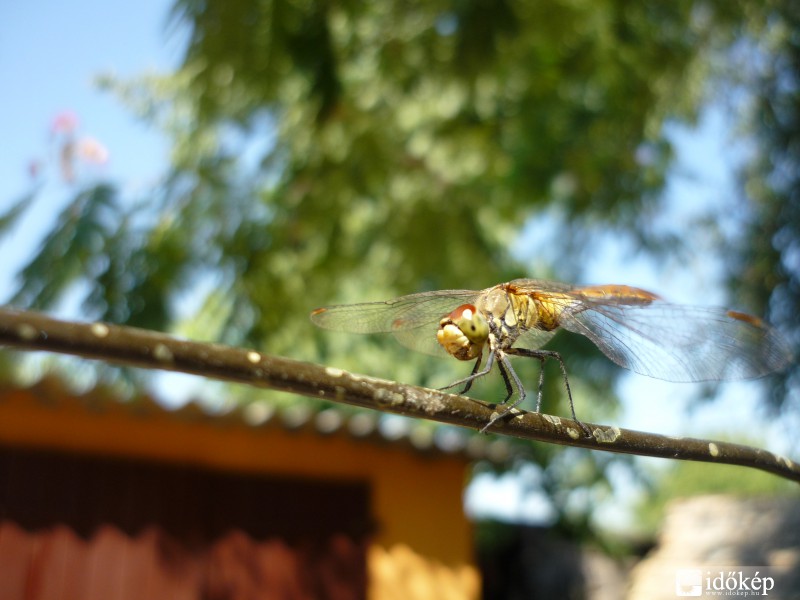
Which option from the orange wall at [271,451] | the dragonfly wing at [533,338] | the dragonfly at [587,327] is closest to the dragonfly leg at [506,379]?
the dragonfly at [587,327]

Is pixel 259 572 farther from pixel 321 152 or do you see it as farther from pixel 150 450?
pixel 321 152

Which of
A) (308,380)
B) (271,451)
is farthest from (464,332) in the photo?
(271,451)

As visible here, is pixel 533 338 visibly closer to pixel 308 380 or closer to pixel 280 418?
pixel 308 380

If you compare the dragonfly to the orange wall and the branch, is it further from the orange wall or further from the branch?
the orange wall

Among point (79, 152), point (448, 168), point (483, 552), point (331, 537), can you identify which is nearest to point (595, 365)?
point (483, 552)

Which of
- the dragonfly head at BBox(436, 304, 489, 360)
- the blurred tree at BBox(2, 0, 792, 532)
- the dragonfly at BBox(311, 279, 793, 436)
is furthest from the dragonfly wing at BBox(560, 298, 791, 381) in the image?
the blurred tree at BBox(2, 0, 792, 532)
